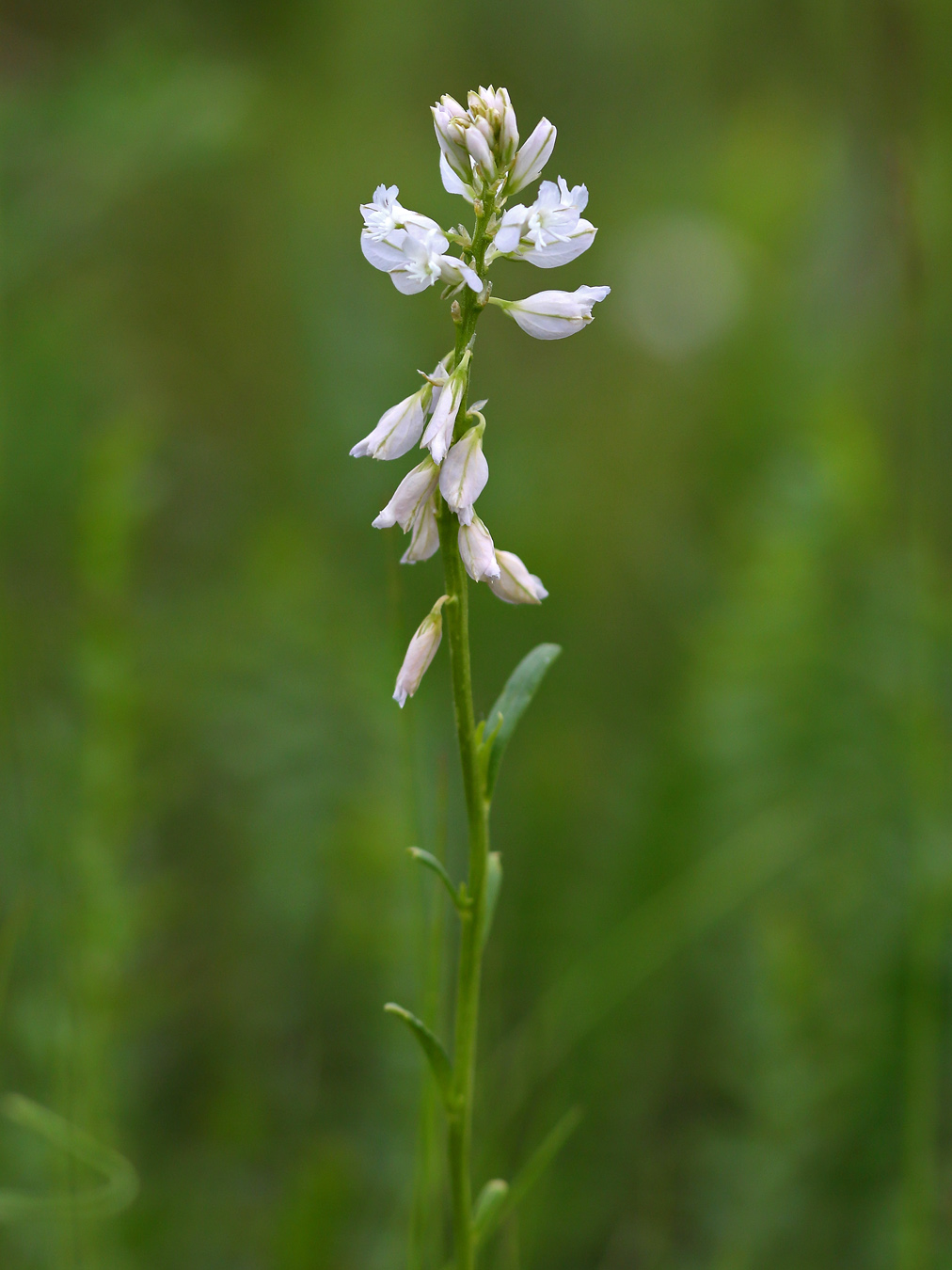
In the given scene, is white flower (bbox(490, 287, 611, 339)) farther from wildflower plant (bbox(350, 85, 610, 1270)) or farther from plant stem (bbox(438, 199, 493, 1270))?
plant stem (bbox(438, 199, 493, 1270))

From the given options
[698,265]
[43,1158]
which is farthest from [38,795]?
[698,265]

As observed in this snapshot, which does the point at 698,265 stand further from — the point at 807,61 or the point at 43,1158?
the point at 43,1158

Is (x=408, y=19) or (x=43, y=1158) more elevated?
(x=408, y=19)

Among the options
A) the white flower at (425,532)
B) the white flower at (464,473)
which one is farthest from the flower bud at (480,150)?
the white flower at (425,532)

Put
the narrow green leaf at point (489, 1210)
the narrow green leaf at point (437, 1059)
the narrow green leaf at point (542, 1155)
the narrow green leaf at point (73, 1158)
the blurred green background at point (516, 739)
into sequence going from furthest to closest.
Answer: the blurred green background at point (516, 739) < the narrow green leaf at point (73, 1158) < the narrow green leaf at point (542, 1155) < the narrow green leaf at point (489, 1210) < the narrow green leaf at point (437, 1059)

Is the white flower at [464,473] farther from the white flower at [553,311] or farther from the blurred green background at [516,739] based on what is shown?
the blurred green background at [516,739]

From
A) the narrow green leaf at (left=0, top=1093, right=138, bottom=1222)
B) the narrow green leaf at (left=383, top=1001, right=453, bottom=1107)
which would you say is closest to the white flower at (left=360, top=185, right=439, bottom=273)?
the narrow green leaf at (left=383, top=1001, right=453, bottom=1107)
